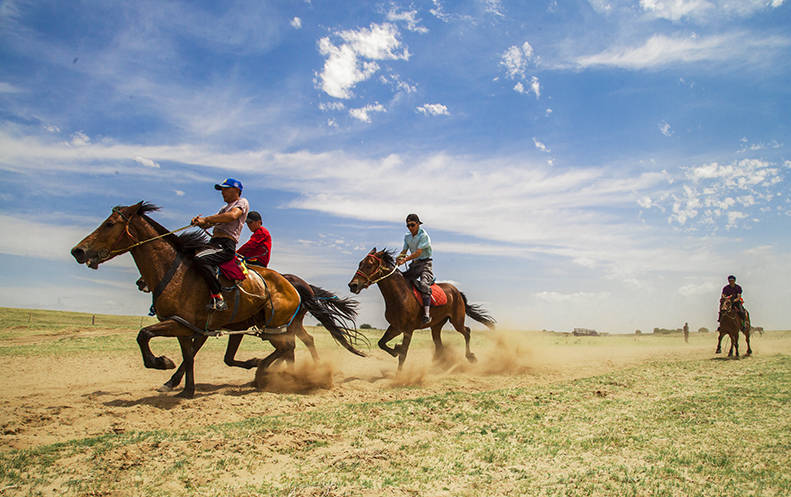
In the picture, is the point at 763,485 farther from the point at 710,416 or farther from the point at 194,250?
the point at 194,250

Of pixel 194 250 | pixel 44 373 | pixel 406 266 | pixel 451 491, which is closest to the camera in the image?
pixel 451 491

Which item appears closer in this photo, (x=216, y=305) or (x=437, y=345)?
(x=216, y=305)

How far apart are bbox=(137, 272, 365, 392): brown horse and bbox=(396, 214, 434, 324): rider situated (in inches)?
72.7

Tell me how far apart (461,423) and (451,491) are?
2238 mm

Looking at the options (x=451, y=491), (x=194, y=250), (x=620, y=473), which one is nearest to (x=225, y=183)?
(x=194, y=250)

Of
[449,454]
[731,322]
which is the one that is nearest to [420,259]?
[449,454]

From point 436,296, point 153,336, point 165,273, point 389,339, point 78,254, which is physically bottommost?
point 389,339

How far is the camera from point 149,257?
24.0 feet

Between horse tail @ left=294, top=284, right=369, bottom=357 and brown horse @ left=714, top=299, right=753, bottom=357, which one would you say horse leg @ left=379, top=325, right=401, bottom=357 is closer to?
horse tail @ left=294, top=284, right=369, bottom=357

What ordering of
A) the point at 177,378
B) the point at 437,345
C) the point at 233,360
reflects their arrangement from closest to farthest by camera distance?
the point at 177,378 < the point at 233,360 < the point at 437,345

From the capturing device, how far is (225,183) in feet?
26.2

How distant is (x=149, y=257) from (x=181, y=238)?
2.16ft

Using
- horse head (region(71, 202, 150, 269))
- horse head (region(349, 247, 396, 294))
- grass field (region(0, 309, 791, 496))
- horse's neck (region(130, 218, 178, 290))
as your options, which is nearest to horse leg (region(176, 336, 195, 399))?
grass field (region(0, 309, 791, 496))

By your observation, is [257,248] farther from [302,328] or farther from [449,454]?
[449,454]
